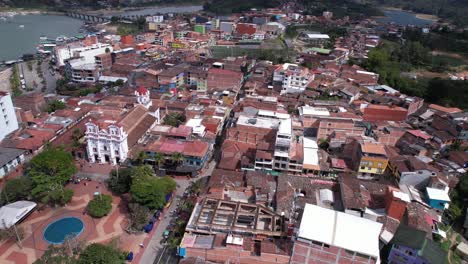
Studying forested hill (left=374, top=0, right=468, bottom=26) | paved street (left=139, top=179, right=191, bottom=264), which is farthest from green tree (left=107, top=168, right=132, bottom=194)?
forested hill (left=374, top=0, right=468, bottom=26)

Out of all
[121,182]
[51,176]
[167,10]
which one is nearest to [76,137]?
[51,176]

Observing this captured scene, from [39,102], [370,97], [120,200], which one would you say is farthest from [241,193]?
[39,102]

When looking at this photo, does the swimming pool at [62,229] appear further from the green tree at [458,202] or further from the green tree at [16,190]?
the green tree at [458,202]

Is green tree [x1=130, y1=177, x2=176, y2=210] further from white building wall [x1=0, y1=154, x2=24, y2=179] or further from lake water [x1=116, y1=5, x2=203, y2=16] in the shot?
lake water [x1=116, y1=5, x2=203, y2=16]

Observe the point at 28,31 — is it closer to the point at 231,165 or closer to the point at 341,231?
the point at 231,165

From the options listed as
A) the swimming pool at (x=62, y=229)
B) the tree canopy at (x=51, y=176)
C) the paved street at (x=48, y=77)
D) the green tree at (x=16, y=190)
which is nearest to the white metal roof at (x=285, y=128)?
the swimming pool at (x=62, y=229)

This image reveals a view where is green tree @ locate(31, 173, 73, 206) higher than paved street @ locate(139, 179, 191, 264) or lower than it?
higher
